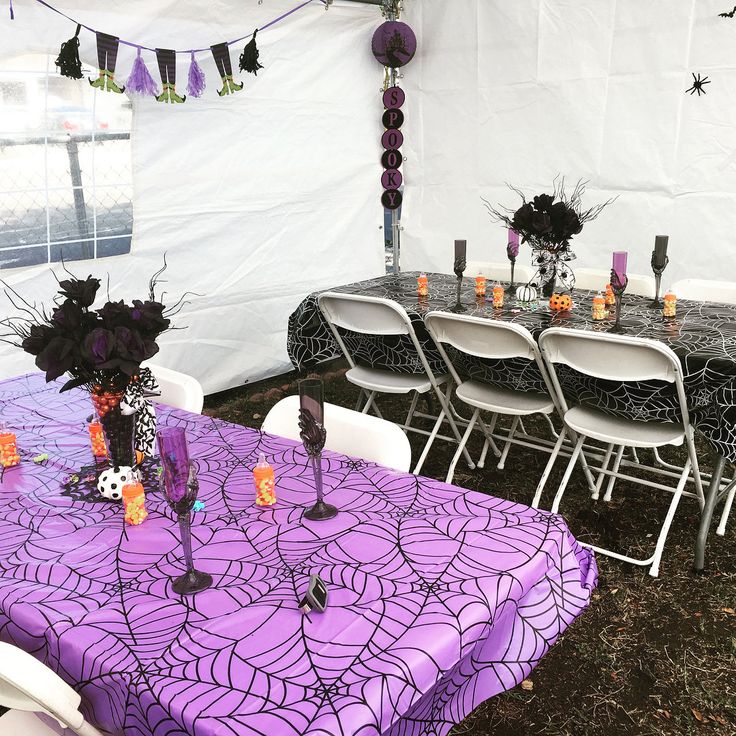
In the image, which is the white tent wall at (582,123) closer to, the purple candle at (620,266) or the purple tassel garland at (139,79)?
the purple candle at (620,266)

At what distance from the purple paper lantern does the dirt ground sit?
3336 mm

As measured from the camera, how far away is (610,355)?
2533 millimetres

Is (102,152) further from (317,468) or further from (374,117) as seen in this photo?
(317,468)

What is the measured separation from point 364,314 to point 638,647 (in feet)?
5.68

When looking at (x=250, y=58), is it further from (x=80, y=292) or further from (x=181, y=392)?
(x=80, y=292)

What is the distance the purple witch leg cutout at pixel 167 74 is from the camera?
3918 mm

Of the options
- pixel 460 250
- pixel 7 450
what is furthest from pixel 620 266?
pixel 7 450

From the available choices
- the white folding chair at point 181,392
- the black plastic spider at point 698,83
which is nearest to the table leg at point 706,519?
the white folding chair at point 181,392

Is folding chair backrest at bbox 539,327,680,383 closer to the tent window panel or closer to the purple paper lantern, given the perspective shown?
the tent window panel

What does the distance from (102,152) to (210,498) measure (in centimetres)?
296

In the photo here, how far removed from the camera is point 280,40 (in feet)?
15.0

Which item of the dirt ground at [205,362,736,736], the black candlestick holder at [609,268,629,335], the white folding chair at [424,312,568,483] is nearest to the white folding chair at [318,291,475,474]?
the white folding chair at [424,312,568,483]

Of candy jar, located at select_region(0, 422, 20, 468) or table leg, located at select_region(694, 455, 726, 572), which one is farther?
table leg, located at select_region(694, 455, 726, 572)

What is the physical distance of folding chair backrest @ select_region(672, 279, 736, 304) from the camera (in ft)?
10.9
